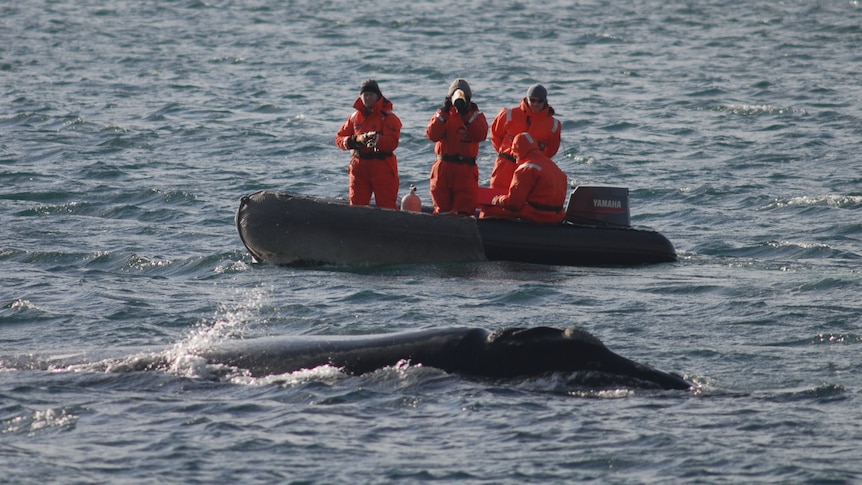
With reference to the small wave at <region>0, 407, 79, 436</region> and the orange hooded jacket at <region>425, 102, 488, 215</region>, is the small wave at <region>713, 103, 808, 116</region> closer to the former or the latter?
the orange hooded jacket at <region>425, 102, 488, 215</region>

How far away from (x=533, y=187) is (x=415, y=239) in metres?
1.50

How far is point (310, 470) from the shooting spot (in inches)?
345

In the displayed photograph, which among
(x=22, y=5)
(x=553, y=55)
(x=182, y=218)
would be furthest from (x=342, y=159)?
A: (x=22, y=5)

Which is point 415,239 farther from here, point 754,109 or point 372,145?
point 754,109

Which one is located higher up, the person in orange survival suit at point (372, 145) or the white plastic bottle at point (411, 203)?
the person in orange survival suit at point (372, 145)

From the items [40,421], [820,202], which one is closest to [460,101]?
[820,202]

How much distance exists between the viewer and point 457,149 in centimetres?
1625

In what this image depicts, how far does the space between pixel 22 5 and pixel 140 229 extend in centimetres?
3262

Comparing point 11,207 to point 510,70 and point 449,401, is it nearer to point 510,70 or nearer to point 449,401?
point 449,401

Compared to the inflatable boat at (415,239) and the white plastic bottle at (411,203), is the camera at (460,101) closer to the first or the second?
the white plastic bottle at (411,203)

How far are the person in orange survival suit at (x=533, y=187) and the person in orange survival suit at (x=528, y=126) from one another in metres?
0.52

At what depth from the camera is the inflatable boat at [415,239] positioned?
50.8 feet

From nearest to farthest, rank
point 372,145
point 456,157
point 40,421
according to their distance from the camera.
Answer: point 40,421
point 372,145
point 456,157

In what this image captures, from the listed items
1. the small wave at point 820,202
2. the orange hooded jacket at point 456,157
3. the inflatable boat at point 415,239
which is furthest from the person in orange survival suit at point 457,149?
the small wave at point 820,202
